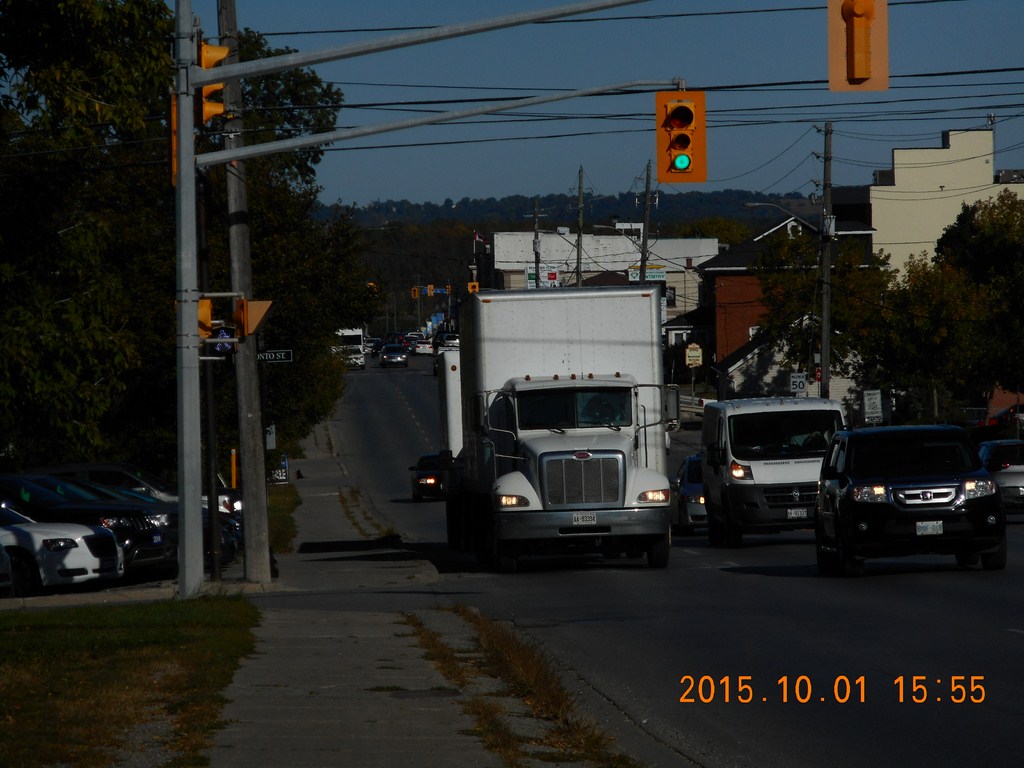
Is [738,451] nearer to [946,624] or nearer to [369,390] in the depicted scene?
[946,624]

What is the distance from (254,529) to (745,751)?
44.1 feet

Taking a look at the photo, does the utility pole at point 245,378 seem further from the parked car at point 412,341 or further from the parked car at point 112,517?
the parked car at point 412,341

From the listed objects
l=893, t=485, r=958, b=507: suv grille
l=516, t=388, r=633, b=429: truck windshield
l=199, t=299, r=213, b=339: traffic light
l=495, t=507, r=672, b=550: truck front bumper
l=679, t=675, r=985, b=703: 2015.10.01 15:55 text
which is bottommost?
l=679, t=675, r=985, b=703: 2015.10.01 15:55 text

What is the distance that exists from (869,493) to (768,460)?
292 inches

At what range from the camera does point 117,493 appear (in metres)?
25.5

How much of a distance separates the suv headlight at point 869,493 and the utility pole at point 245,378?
7.90 metres

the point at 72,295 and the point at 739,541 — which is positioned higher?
the point at 72,295

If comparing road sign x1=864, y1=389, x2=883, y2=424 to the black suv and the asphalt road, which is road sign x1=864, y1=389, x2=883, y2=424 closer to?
the asphalt road

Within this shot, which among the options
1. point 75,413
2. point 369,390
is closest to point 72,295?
point 75,413

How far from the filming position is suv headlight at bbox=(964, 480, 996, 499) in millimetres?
18312

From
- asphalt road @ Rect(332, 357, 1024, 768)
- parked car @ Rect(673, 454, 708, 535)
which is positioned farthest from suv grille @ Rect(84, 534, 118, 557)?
parked car @ Rect(673, 454, 708, 535)

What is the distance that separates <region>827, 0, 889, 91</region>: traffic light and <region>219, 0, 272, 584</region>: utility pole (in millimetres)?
9324

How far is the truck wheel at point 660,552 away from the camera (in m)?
21.5

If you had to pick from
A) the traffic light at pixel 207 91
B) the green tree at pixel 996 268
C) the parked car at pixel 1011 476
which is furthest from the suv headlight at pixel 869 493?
the green tree at pixel 996 268
